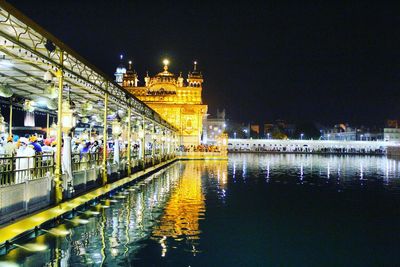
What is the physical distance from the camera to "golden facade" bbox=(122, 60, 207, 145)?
80.6 metres

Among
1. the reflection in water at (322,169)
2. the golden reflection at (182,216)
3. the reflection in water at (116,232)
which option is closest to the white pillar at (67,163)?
the reflection in water at (116,232)

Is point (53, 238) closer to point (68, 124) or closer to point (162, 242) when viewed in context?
point (162, 242)

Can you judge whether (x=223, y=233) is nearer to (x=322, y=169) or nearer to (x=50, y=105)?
(x=50, y=105)

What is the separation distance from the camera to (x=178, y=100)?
285 feet

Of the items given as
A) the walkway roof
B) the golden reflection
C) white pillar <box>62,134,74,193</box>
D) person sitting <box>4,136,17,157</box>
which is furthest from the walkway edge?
the walkway roof

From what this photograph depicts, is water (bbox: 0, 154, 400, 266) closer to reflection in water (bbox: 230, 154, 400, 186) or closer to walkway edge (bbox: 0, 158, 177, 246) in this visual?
walkway edge (bbox: 0, 158, 177, 246)

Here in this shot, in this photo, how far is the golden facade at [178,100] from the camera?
80625mm

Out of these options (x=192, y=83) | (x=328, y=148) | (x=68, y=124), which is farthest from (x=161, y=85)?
(x=68, y=124)

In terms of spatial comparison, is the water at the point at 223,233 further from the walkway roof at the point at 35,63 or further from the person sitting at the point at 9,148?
the walkway roof at the point at 35,63

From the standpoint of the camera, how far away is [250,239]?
10.2 metres

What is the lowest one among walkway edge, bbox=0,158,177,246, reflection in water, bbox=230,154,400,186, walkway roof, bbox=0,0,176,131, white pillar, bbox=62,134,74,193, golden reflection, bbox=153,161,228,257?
reflection in water, bbox=230,154,400,186

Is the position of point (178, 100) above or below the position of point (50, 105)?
above

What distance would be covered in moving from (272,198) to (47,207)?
982 cm

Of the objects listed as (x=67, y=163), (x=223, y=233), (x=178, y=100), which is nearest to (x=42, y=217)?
(x=67, y=163)
